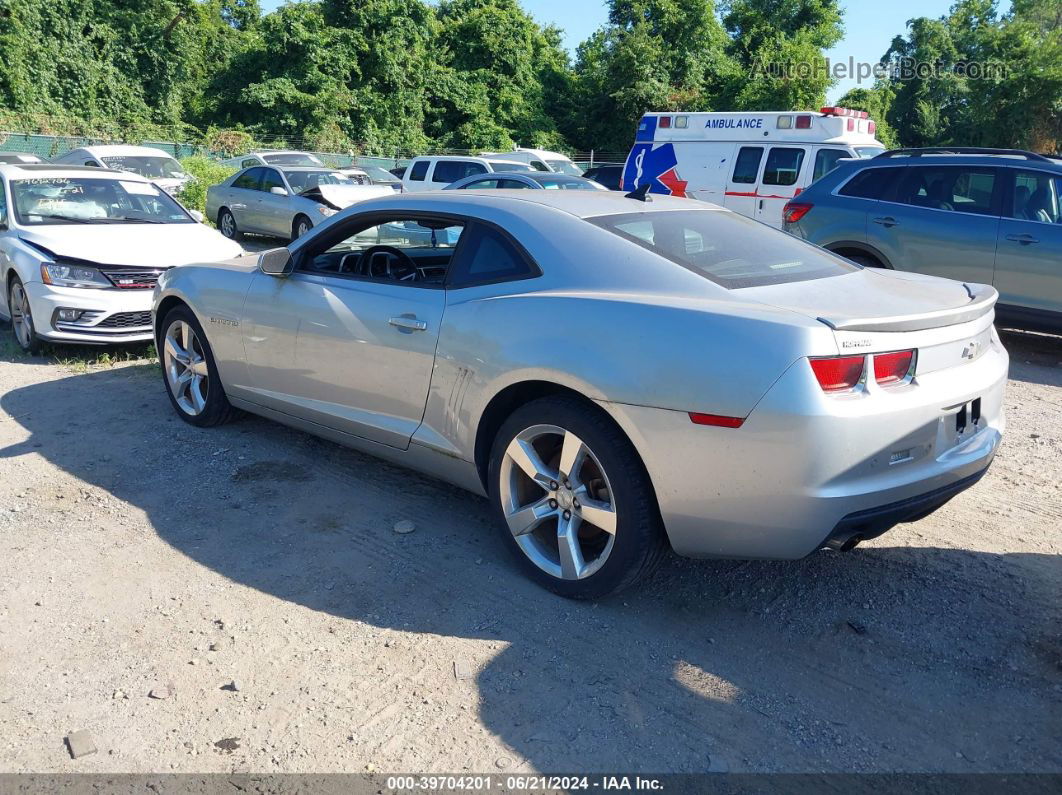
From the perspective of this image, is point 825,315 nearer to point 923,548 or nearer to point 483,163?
point 923,548

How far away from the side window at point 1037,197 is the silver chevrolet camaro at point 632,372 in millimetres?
4469

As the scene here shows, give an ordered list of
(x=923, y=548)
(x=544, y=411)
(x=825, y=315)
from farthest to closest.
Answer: (x=923, y=548) < (x=544, y=411) < (x=825, y=315)

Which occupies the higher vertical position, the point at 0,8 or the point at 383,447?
the point at 0,8

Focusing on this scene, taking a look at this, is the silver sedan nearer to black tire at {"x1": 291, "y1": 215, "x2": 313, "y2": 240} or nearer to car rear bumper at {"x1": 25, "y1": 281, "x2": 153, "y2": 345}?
black tire at {"x1": 291, "y1": 215, "x2": 313, "y2": 240}

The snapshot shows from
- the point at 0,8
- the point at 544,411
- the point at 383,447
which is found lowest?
the point at 383,447

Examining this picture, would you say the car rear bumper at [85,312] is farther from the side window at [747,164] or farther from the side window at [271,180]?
the side window at [747,164]

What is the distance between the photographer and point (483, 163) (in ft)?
58.7

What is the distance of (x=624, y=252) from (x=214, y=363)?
9.21ft

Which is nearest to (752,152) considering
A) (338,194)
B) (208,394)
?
(338,194)

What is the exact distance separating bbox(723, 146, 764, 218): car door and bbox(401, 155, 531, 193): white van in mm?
4842

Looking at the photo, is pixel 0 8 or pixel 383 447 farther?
pixel 0 8

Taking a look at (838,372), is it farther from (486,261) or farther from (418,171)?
(418,171)

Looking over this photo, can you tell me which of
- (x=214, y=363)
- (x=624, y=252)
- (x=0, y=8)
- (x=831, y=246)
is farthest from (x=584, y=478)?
(x=0, y=8)

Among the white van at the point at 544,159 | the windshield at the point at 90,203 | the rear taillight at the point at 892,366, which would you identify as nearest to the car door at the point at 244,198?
the white van at the point at 544,159
